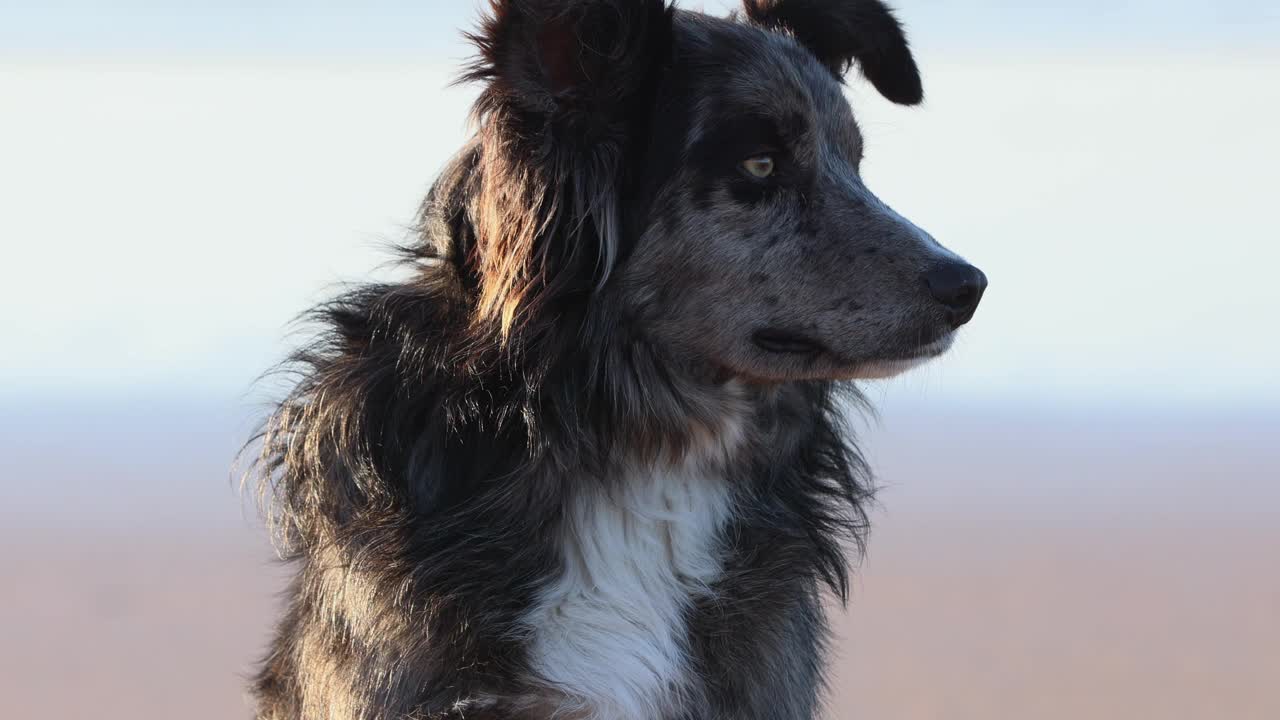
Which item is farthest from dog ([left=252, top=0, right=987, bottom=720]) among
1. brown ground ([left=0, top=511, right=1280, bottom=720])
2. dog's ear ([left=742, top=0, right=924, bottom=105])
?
brown ground ([left=0, top=511, right=1280, bottom=720])

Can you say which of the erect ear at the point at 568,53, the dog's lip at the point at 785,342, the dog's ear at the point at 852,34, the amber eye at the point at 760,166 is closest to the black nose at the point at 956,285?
the dog's lip at the point at 785,342

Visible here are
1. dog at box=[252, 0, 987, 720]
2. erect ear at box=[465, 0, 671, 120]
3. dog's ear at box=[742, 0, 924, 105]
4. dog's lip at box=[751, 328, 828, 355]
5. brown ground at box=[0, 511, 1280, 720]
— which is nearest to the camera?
erect ear at box=[465, 0, 671, 120]

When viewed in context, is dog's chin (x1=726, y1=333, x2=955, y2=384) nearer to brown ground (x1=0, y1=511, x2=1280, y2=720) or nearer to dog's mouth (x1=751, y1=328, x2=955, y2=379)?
dog's mouth (x1=751, y1=328, x2=955, y2=379)

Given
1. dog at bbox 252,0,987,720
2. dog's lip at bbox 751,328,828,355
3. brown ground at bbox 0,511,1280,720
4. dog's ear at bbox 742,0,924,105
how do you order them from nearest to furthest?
dog at bbox 252,0,987,720, dog's lip at bbox 751,328,828,355, dog's ear at bbox 742,0,924,105, brown ground at bbox 0,511,1280,720

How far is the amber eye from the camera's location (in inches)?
132

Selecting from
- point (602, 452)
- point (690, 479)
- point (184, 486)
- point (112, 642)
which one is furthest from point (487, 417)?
point (184, 486)

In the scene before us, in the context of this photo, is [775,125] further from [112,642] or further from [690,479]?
[112,642]

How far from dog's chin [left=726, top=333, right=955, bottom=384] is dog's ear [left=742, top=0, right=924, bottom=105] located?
0.99 meters

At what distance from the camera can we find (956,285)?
327 cm

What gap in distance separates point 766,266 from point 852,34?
0.98 meters

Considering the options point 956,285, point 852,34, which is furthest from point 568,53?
point 852,34

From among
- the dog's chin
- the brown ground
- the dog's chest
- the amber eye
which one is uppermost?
the amber eye

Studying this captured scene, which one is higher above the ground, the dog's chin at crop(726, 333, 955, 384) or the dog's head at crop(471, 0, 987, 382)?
the dog's head at crop(471, 0, 987, 382)

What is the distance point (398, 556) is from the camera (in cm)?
326
